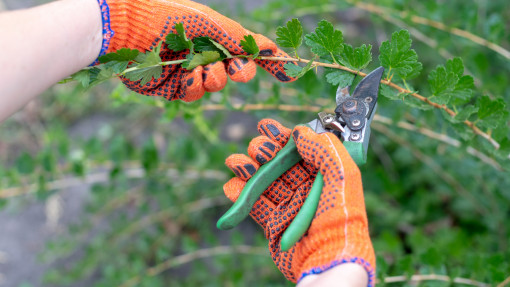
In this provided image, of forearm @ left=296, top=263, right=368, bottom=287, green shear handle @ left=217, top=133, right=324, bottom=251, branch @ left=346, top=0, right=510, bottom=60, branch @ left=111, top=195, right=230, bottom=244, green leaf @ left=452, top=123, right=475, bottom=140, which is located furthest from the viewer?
branch @ left=111, top=195, right=230, bottom=244

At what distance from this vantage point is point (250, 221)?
2.69 metres

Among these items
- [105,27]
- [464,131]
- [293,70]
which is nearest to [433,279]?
[464,131]

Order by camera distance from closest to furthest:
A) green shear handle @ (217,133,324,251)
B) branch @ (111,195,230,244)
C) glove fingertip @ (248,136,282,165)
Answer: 1. green shear handle @ (217,133,324,251)
2. glove fingertip @ (248,136,282,165)
3. branch @ (111,195,230,244)

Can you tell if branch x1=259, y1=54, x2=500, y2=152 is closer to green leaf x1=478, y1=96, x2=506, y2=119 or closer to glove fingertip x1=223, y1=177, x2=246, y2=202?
green leaf x1=478, y1=96, x2=506, y2=119


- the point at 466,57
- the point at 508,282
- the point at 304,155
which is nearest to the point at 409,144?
the point at 466,57

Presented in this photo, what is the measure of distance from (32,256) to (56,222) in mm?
251

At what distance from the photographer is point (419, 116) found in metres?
1.71

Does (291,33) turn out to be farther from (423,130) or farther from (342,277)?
(423,130)

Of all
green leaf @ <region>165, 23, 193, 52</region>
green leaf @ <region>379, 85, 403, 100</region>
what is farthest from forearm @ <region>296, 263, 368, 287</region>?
green leaf @ <region>165, 23, 193, 52</region>

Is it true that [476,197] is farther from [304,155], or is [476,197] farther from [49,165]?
[49,165]

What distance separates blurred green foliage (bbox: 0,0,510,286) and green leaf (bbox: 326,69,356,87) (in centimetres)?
43

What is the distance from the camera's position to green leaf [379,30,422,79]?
1.09m

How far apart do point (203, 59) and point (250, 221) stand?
1709 mm

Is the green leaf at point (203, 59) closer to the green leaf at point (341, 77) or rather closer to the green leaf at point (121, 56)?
the green leaf at point (121, 56)
